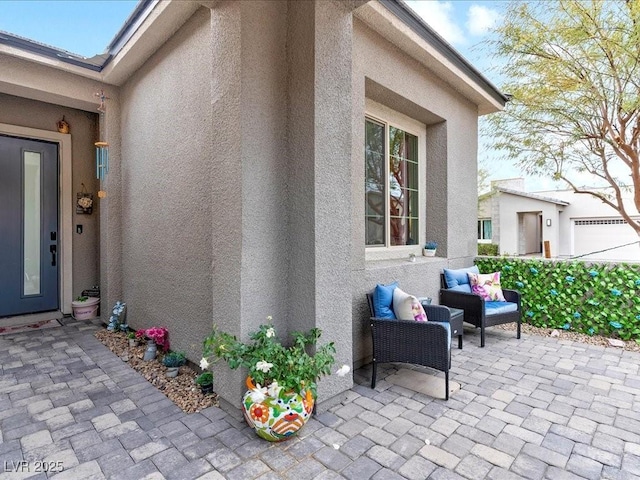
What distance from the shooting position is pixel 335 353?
3035mm

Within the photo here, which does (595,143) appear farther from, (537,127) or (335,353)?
(335,353)

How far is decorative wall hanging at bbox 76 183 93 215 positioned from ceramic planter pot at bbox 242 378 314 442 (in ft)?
16.8

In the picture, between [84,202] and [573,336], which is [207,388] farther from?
[573,336]

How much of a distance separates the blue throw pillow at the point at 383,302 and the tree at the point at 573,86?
219 inches

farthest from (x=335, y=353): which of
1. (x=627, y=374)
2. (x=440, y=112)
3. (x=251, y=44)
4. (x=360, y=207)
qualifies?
(x=440, y=112)

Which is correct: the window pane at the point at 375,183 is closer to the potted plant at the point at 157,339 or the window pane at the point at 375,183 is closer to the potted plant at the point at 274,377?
the potted plant at the point at 274,377

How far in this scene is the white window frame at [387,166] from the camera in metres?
4.66

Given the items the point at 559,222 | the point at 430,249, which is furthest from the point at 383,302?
the point at 559,222

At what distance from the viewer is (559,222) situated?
16.2 meters

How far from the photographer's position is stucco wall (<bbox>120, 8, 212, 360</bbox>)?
3.50 m

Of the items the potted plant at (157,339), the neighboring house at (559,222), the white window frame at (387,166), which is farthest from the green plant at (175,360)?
the neighboring house at (559,222)

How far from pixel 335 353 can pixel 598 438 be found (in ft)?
6.87

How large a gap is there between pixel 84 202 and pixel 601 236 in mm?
19516

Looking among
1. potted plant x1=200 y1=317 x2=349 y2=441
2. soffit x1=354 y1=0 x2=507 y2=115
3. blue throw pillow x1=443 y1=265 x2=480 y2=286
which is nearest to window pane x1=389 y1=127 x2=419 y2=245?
blue throw pillow x1=443 y1=265 x2=480 y2=286
